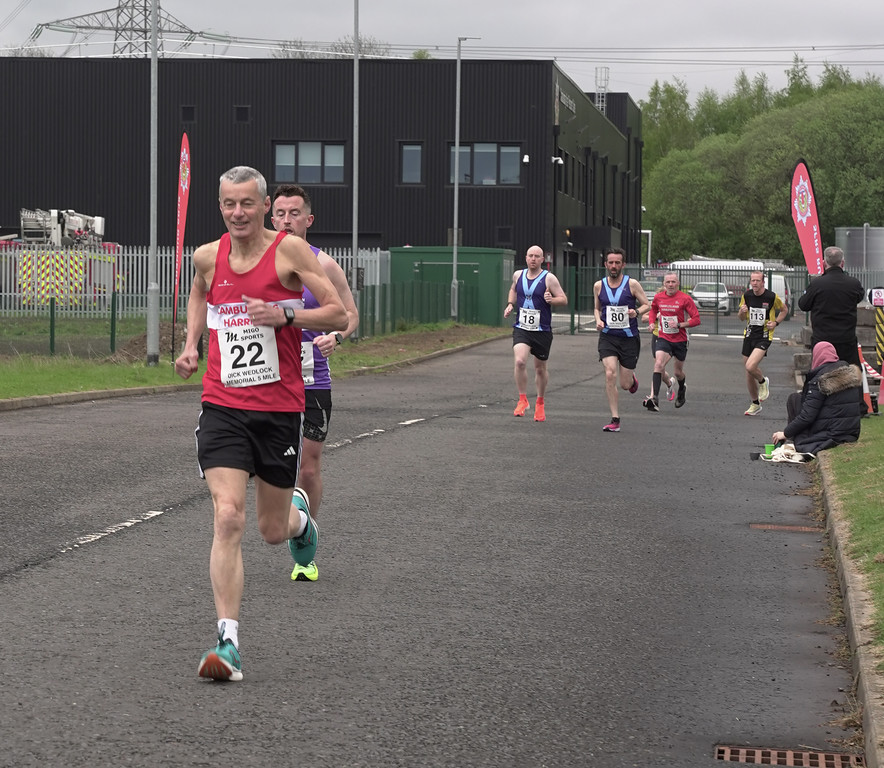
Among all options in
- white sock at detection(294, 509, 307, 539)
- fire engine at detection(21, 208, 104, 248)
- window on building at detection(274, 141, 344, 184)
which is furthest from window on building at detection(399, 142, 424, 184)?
white sock at detection(294, 509, 307, 539)

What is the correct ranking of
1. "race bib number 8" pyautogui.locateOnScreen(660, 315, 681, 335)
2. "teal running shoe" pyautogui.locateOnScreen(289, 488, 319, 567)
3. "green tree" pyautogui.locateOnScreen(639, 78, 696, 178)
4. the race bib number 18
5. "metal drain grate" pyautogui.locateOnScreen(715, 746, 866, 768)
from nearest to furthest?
"metal drain grate" pyautogui.locateOnScreen(715, 746, 866, 768) → "teal running shoe" pyautogui.locateOnScreen(289, 488, 319, 567) → the race bib number 18 → "race bib number 8" pyautogui.locateOnScreen(660, 315, 681, 335) → "green tree" pyautogui.locateOnScreen(639, 78, 696, 178)

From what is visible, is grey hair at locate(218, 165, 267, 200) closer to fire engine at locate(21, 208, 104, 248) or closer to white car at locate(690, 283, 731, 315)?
fire engine at locate(21, 208, 104, 248)

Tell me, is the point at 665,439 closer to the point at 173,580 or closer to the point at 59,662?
the point at 173,580

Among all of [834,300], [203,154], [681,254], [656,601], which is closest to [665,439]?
[834,300]

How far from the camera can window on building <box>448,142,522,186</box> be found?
2228 inches

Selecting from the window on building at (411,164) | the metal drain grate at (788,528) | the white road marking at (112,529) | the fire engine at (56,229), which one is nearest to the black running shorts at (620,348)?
the metal drain grate at (788,528)

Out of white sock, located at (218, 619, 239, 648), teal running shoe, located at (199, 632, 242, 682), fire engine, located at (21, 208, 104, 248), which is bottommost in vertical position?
teal running shoe, located at (199, 632, 242, 682)

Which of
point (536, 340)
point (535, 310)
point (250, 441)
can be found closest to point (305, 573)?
point (250, 441)

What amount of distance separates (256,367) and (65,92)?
53.4 m

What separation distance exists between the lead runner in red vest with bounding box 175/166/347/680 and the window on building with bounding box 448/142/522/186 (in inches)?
2001

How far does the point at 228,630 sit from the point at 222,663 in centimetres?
18

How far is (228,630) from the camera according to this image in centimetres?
577

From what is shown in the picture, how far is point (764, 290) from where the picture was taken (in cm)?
1966

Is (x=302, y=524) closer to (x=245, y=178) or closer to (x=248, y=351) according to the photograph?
(x=248, y=351)
